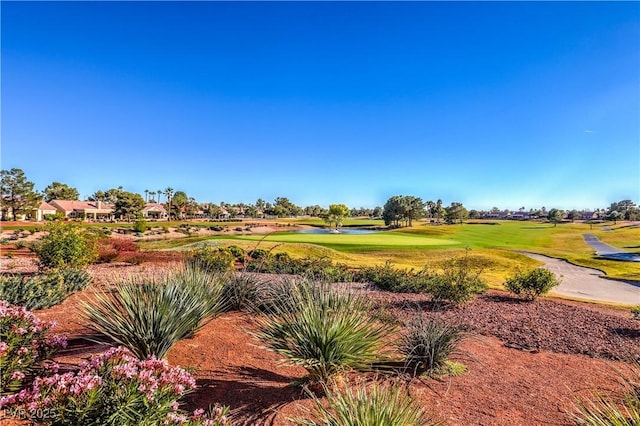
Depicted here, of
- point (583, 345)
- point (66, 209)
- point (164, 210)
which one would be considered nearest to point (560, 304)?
point (583, 345)

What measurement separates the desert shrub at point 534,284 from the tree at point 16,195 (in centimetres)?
7774

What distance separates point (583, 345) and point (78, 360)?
9.49 metres

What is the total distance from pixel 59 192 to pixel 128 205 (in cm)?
4189

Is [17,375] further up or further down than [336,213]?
further down

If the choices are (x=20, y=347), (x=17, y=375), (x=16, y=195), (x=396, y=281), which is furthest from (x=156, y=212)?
(x=17, y=375)

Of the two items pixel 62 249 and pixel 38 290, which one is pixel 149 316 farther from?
pixel 62 249

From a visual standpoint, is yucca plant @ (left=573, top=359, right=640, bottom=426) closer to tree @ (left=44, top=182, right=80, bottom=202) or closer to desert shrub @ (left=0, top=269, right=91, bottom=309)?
desert shrub @ (left=0, top=269, right=91, bottom=309)

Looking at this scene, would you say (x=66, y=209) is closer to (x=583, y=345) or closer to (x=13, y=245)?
(x=13, y=245)

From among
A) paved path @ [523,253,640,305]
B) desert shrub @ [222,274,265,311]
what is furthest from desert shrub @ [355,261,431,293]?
paved path @ [523,253,640,305]

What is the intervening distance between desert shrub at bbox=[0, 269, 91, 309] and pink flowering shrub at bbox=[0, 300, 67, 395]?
3917 millimetres

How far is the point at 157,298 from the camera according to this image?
199 inches

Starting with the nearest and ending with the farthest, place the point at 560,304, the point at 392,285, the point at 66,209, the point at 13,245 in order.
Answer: the point at 560,304 → the point at 392,285 → the point at 13,245 → the point at 66,209

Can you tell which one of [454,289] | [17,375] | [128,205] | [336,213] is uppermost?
[128,205]

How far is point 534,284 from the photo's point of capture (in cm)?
1173
